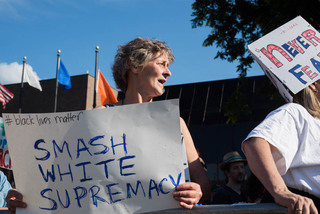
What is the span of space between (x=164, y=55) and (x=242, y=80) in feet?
26.1

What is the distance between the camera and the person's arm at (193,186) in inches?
64.9

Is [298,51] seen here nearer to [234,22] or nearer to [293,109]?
[293,109]

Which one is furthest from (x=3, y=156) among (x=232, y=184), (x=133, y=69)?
(x=133, y=69)

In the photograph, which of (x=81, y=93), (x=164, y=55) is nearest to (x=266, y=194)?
(x=164, y=55)

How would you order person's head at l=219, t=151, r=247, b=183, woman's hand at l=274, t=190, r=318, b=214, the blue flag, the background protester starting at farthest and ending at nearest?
the blue flag
person's head at l=219, t=151, r=247, b=183
the background protester
woman's hand at l=274, t=190, r=318, b=214

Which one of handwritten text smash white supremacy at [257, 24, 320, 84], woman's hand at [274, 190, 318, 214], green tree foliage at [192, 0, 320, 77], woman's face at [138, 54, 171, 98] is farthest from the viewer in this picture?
green tree foliage at [192, 0, 320, 77]

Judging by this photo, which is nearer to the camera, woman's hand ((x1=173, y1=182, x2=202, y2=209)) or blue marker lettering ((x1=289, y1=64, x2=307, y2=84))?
woman's hand ((x1=173, y1=182, x2=202, y2=209))

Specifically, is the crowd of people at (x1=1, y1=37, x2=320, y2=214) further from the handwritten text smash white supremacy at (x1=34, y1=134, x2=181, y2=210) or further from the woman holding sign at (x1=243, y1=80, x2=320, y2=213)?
the handwritten text smash white supremacy at (x1=34, y1=134, x2=181, y2=210)

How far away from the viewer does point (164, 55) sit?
2475mm

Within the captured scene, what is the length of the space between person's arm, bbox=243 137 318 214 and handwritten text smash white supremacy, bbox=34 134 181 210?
1.02ft

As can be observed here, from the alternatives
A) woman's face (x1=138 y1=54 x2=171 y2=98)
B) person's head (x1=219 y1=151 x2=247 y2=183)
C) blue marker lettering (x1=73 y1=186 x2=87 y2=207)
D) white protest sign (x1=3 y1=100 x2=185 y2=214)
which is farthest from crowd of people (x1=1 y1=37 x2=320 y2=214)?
person's head (x1=219 y1=151 x2=247 y2=183)

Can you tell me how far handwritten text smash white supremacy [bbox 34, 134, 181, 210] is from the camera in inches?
67.5

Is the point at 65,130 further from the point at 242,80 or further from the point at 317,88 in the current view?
the point at 242,80

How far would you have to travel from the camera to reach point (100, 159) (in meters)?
1.77
